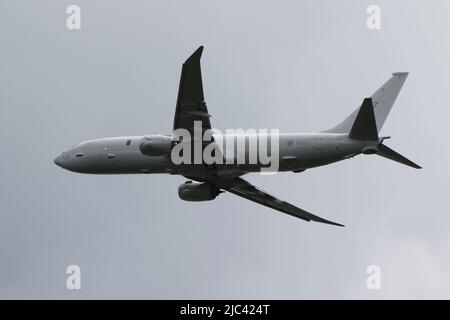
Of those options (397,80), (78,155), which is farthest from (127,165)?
(397,80)

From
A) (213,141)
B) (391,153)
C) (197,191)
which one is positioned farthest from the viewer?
(197,191)

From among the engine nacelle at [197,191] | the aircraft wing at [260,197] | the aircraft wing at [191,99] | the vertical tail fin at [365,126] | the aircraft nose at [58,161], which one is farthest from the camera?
the aircraft nose at [58,161]

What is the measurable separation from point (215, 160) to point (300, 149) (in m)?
4.40

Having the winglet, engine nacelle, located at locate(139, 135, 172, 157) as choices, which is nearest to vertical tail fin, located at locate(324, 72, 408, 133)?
engine nacelle, located at locate(139, 135, 172, 157)

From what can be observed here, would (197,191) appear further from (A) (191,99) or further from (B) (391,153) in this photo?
(B) (391,153)

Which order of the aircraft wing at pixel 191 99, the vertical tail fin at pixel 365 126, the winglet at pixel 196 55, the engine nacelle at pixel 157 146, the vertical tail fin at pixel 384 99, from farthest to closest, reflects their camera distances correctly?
the vertical tail fin at pixel 384 99
the engine nacelle at pixel 157 146
the vertical tail fin at pixel 365 126
the aircraft wing at pixel 191 99
the winglet at pixel 196 55

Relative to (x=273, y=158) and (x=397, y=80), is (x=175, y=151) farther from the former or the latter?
(x=397, y=80)

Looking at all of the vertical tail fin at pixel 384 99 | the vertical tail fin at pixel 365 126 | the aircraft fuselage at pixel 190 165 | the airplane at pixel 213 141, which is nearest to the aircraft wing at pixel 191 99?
the airplane at pixel 213 141

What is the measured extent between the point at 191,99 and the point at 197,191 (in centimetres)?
963

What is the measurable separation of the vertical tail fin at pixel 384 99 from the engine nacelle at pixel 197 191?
753cm

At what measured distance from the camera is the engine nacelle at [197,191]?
171 ft

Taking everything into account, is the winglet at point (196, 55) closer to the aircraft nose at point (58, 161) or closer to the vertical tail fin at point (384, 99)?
the vertical tail fin at point (384, 99)

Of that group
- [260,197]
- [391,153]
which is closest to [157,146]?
[260,197]

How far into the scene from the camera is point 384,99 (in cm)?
5006
